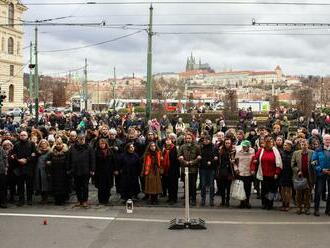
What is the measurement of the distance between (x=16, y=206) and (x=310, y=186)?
6989 millimetres

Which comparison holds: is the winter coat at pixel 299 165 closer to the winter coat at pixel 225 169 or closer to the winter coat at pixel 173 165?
the winter coat at pixel 225 169

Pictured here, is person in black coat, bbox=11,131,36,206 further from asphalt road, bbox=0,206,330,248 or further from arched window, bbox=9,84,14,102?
arched window, bbox=9,84,14,102

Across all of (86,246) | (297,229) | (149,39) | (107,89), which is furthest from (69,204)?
(107,89)

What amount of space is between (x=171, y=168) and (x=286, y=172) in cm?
284

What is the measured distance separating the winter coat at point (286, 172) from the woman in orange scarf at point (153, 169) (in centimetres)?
291

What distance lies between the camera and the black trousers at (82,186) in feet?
40.7

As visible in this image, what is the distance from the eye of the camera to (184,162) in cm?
1249

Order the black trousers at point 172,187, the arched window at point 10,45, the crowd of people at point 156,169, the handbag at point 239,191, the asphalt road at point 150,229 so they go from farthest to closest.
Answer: the arched window at point 10,45
the black trousers at point 172,187
the handbag at point 239,191
the crowd of people at point 156,169
the asphalt road at point 150,229

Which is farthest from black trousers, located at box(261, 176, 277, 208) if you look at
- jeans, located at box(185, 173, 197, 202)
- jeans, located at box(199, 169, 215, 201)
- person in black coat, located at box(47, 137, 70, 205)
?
person in black coat, located at box(47, 137, 70, 205)

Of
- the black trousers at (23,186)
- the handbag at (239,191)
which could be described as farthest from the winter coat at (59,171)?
the handbag at (239,191)

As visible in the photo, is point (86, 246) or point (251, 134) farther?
point (251, 134)

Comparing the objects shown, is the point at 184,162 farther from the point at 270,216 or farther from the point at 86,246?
the point at 86,246

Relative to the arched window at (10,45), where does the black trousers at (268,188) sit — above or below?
below

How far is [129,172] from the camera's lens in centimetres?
1284
